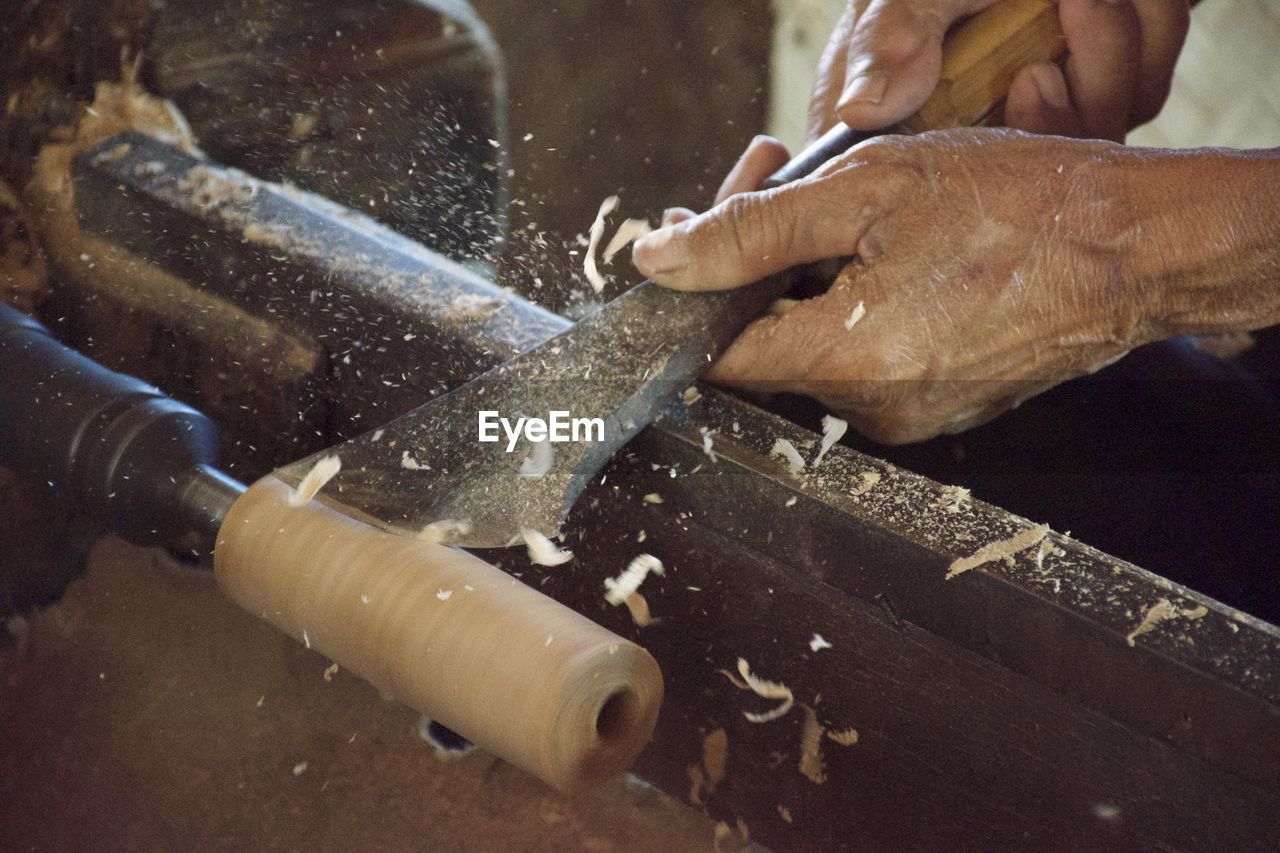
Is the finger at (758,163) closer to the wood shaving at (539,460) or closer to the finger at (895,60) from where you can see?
the finger at (895,60)

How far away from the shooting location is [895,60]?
4.42 feet

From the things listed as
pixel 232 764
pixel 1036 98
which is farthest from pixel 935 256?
pixel 232 764

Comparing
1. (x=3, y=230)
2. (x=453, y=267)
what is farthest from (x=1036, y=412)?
(x=3, y=230)

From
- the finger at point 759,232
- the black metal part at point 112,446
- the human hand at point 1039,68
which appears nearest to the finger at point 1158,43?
the human hand at point 1039,68

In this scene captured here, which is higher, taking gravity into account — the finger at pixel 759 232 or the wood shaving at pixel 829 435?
the finger at pixel 759 232

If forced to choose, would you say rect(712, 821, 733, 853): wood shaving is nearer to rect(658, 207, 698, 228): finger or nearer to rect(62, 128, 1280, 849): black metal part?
rect(62, 128, 1280, 849): black metal part

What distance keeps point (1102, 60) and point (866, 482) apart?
0.97 meters

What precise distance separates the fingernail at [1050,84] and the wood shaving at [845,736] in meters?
0.96

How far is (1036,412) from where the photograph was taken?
154cm

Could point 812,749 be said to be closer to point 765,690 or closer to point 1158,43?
point 765,690

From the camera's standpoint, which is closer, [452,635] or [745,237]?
[452,635]

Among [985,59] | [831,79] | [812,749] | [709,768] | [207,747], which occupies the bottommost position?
[207,747]

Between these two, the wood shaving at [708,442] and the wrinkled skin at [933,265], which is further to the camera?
the wrinkled skin at [933,265]

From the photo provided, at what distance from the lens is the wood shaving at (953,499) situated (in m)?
0.95
